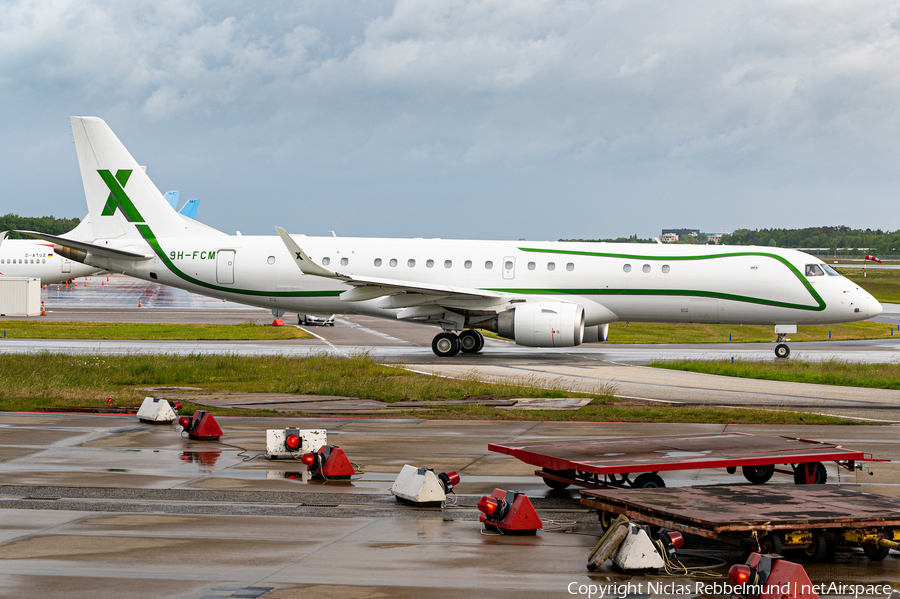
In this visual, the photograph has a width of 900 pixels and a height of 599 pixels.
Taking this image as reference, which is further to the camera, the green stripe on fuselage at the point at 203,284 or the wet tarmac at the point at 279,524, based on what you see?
the green stripe on fuselage at the point at 203,284

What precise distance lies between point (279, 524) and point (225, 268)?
79.8 feet

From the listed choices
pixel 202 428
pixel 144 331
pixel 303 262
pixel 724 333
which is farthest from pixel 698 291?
pixel 144 331

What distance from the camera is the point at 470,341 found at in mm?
32000

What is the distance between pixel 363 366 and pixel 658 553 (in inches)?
731

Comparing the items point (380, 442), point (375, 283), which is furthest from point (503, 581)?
point (375, 283)

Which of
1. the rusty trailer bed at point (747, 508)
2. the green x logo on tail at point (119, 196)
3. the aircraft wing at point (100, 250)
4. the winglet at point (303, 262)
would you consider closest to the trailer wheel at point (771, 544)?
the rusty trailer bed at point (747, 508)

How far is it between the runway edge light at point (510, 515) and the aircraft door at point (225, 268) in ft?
81.9

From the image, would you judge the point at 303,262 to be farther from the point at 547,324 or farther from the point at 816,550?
the point at 816,550

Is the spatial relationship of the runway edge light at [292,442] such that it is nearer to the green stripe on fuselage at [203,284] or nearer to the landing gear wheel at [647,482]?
the landing gear wheel at [647,482]

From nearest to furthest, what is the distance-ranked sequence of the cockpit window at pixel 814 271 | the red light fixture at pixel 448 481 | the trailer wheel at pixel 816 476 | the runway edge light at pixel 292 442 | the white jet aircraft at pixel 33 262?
the red light fixture at pixel 448 481, the trailer wheel at pixel 816 476, the runway edge light at pixel 292 442, the cockpit window at pixel 814 271, the white jet aircraft at pixel 33 262

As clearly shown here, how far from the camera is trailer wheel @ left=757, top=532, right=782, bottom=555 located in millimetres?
8133

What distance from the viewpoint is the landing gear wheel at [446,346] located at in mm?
31578

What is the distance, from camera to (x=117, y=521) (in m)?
9.55

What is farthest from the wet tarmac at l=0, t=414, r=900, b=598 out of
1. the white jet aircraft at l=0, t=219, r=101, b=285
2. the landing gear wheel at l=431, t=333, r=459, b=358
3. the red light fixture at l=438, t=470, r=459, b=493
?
the white jet aircraft at l=0, t=219, r=101, b=285
